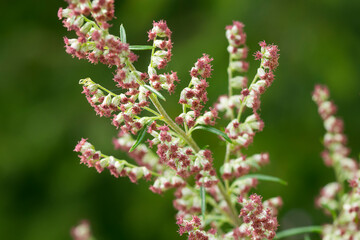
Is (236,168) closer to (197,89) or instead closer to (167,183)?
(167,183)

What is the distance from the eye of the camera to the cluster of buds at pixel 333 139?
307 centimetres

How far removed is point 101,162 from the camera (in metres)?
2.24

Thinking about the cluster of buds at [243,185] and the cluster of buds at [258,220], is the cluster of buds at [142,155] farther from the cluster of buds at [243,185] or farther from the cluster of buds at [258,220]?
the cluster of buds at [258,220]

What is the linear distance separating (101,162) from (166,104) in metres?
4.80

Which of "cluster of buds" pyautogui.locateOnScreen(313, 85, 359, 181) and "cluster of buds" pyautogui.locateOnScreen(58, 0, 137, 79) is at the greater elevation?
"cluster of buds" pyautogui.locateOnScreen(313, 85, 359, 181)

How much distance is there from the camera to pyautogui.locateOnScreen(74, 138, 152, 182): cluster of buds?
7.26 ft

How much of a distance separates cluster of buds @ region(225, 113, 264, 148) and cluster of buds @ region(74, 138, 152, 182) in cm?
48

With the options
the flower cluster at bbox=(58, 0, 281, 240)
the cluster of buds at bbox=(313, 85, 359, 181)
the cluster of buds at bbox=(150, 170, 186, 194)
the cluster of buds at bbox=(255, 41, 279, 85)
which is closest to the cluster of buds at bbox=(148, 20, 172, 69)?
the flower cluster at bbox=(58, 0, 281, 240)

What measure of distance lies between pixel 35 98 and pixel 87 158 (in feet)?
19.2

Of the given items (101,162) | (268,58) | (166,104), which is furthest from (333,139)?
(166,104)

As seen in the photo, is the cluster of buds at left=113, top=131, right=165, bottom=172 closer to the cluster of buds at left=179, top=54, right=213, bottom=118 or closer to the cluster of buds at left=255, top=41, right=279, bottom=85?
the cluster of buds at left=179, top=54, right=213, bottom=118

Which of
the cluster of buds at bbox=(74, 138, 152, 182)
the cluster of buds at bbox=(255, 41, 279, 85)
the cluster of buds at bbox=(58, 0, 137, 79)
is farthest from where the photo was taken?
the cluster of buds at bbox=(74, 138, 152, 182)

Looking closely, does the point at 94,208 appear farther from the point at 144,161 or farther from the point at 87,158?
the point at 87,158

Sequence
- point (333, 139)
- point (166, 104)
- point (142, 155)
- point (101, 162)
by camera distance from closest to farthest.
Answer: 1. point (101, 162)
2. point (142, 155)
3. point (333, 139)
4. point (166, 104)
